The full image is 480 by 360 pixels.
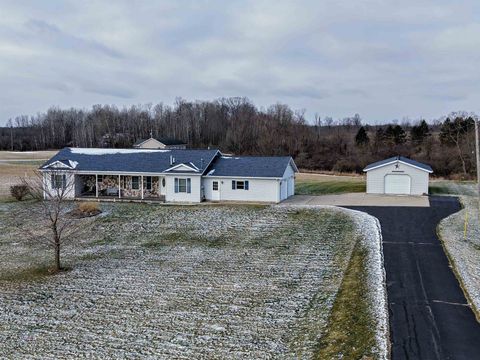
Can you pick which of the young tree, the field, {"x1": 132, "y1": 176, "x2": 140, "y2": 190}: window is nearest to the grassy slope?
{"x1": 132, "y1": 176, "x2": 140, "y2": 190}: window

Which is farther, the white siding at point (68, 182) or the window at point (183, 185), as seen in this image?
the white siding at point (68, 182)

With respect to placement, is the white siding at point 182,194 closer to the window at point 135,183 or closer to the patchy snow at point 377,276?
the window at point 135,183

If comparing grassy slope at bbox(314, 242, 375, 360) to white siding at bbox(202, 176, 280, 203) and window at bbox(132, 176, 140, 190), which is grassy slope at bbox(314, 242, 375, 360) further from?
window at bbox(132, 176, 140, 190)

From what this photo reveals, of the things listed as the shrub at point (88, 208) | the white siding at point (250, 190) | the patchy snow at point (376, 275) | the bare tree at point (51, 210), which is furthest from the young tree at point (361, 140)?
the shrub at point (88, 208)

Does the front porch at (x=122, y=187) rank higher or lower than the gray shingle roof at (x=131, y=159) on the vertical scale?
lower

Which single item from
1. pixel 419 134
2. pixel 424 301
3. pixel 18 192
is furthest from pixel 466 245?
pixel 419 134

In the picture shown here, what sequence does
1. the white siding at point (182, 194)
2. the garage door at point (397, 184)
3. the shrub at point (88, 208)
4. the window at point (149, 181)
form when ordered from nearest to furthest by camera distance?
1. the shrub at point (88, 208)
2. the white siding at point (182, 194)
3. the garage door at point (397, 184)
4. the window at point (149, 181)
